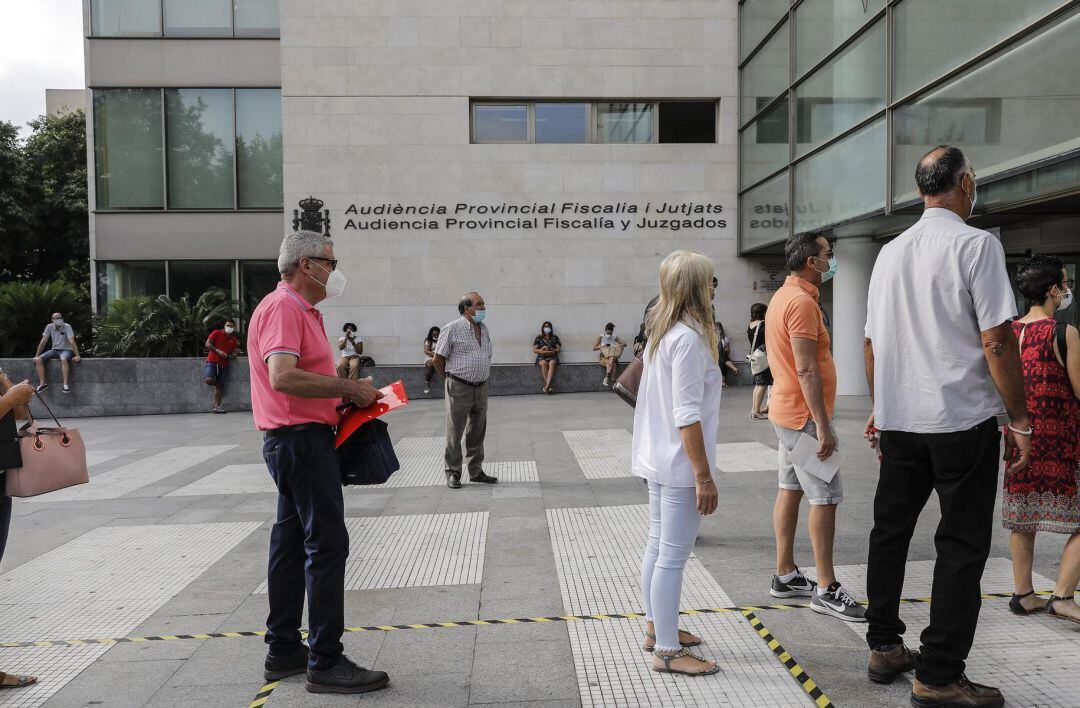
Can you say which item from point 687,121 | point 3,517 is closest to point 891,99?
point 687,121

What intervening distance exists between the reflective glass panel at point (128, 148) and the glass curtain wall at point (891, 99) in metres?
14.1

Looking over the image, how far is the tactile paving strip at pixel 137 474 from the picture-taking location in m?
7.84

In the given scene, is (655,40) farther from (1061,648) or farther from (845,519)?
(1061,648)

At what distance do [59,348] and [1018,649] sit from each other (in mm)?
17224

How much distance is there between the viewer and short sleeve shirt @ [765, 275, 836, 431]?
13.3 ft

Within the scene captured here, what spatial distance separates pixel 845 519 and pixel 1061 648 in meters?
2.39

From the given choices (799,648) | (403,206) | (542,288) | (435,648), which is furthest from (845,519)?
(403,206)

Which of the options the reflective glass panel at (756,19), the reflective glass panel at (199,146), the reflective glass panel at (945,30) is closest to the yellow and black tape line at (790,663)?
the reflective glass panel at (945,30)

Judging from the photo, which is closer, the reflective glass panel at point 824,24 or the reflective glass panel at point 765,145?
the reflective glass panel at point 824,24

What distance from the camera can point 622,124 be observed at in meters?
18.3

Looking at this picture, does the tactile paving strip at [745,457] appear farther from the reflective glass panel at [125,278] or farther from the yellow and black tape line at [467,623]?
the reflective glass panel at [125,278]

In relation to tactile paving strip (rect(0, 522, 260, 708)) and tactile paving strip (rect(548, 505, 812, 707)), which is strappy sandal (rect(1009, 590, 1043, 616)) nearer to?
tactile paving strip (rect(548, 505, 812, 707))

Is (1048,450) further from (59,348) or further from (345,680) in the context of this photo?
(59,348)

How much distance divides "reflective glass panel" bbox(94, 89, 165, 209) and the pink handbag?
17394 millimetres
